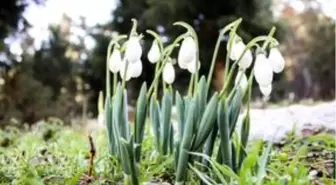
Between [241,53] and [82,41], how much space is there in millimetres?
9038

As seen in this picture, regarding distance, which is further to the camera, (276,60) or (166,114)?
(166,114)

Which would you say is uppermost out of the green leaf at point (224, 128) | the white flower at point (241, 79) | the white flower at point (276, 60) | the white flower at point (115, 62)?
the white flower at point (115, 62)

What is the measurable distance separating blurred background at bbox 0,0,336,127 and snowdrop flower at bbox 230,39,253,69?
496 centimetres

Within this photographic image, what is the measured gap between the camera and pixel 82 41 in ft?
34.4

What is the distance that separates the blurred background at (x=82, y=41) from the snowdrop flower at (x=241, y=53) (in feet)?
16.3

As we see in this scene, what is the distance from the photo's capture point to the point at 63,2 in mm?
9086

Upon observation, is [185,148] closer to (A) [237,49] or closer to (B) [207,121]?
(B) [207,121]

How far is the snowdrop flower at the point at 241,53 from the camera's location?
167 cm

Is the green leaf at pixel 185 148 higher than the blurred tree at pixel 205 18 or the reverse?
the reverse

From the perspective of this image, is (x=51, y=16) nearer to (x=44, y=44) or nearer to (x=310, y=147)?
(x=44, y=44)

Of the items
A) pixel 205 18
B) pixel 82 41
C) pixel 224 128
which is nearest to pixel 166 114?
pixel 224 128

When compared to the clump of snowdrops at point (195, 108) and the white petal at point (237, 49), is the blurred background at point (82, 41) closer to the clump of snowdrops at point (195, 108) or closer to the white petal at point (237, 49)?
the clump of snowdrops at point (195, 108)

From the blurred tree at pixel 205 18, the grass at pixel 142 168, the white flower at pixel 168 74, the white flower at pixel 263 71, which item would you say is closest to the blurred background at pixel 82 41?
the blurred tree at pixel 205 18

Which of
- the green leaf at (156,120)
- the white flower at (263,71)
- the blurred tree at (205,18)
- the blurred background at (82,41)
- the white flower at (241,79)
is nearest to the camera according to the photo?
the white flower at (263,71)
